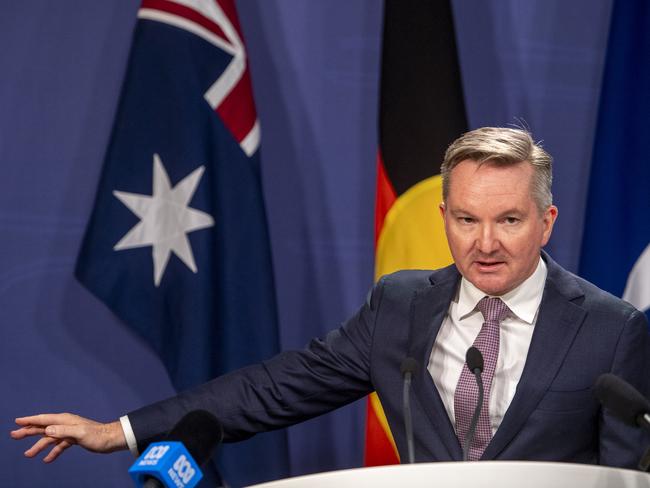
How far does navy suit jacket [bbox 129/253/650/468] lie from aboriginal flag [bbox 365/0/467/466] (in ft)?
2.61

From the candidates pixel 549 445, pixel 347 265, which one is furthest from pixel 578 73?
pixel 549 445

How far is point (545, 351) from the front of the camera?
2.31m

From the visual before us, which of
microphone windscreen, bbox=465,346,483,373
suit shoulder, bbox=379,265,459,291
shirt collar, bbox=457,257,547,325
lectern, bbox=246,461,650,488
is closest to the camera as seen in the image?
lectern, bbox=246,461,650,488

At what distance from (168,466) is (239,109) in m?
2.20

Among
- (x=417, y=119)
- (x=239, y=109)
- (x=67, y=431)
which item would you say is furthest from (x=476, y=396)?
(x=239, y=109)

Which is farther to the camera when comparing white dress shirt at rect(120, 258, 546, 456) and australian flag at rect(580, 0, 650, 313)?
australian flag at rect(580, 0, 650, 313)

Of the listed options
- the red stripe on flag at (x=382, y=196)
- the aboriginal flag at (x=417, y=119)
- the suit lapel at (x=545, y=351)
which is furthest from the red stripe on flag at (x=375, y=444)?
the suit lapel at (x=545, y=351)

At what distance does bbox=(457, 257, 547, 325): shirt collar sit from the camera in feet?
7.83

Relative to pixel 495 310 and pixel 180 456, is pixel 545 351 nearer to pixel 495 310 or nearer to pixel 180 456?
pixel 495 310

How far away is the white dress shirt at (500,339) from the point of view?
91.9 inches

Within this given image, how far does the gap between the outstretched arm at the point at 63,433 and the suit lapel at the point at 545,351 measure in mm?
899

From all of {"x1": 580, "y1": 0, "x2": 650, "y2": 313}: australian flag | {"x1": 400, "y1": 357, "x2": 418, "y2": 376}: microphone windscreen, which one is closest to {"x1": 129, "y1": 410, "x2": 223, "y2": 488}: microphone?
{"x1": 400, "y1": 357, "x2": 418, "y2": 376}: microphone windscreen

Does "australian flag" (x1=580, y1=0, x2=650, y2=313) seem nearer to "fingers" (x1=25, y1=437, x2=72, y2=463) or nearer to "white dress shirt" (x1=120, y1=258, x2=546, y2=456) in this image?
"white dress shirt" (x1=120, y1=258, x2=546, y2=456)

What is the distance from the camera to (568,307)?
2354mm
